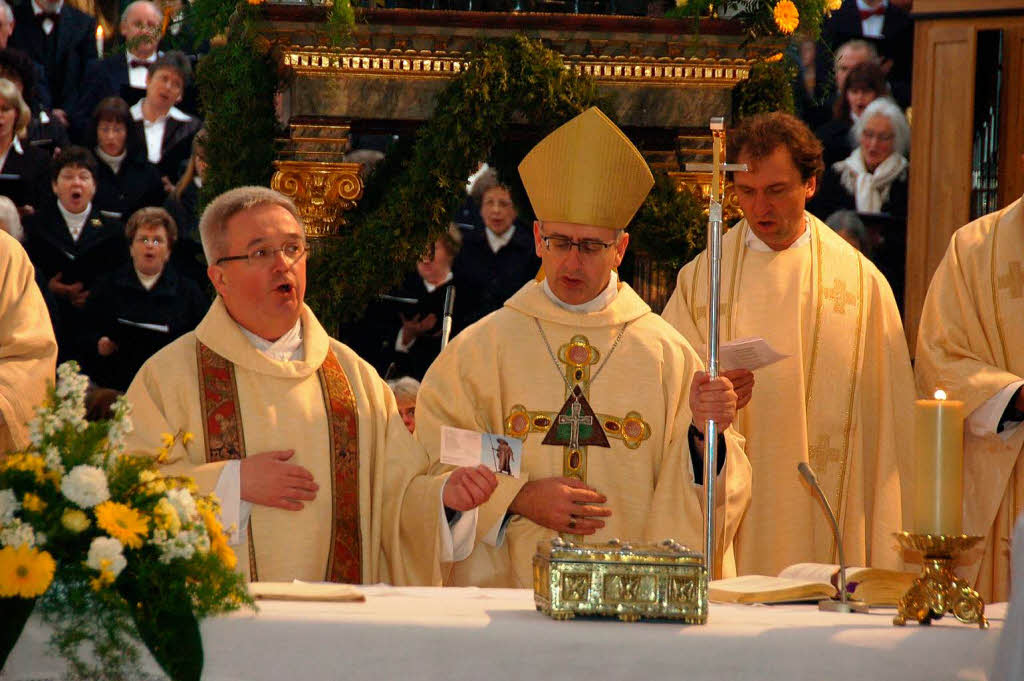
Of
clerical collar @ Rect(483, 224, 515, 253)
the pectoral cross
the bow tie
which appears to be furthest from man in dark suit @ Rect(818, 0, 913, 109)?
the pectoral cross

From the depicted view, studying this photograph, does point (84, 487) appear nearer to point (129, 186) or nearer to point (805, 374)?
point (805, 374)

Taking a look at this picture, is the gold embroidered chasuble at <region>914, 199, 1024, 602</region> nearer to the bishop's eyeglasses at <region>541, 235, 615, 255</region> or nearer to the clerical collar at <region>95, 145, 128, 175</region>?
the bishop's eyeglasses at <region>541, 235, 615, 255</region>

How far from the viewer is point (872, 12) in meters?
8.82

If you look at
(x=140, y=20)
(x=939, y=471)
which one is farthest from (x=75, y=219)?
(x=939, y=471)

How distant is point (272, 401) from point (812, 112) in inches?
218

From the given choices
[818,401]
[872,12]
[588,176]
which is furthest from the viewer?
[872,12]

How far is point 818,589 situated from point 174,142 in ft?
21.1

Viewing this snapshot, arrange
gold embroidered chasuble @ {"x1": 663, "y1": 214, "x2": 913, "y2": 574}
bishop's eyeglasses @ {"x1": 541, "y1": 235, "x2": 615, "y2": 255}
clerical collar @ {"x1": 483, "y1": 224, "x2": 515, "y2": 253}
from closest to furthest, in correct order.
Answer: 1. bishop's eyeglasses @ {"x1": 541, "y1": 235, "x2": 615, "y2": 255}
2. gold embroidered chasuble @ {"x1": 663, "y1": 214, "x2": 913, "y2": 574}
3. clerical collar @ {"x1": 483, "y1": 224, "x2": 515, "y2": 253}

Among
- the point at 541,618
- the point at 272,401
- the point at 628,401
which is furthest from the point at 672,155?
→ the point at 541,618

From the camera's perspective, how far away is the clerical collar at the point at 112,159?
29.3 feet

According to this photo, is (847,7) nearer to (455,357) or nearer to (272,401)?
(455,357)

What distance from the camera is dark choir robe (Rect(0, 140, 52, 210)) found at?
873 centimetres

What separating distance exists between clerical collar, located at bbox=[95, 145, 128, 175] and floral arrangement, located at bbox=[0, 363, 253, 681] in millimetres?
6246

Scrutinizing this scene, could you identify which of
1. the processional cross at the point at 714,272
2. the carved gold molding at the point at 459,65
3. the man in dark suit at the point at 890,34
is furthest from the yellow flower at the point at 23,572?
the man in dark suit at the point at 890,34
